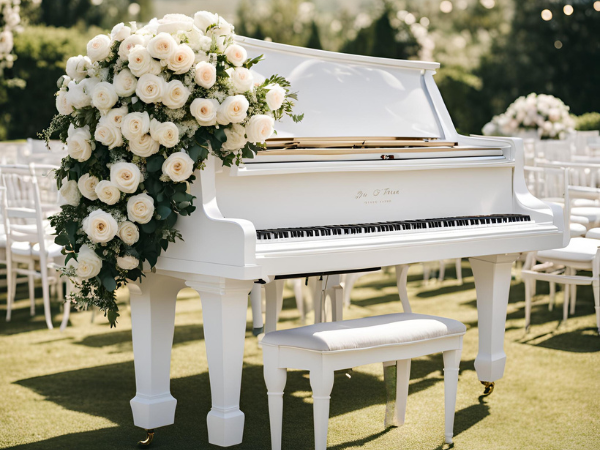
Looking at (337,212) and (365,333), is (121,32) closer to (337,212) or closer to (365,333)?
(337,212)

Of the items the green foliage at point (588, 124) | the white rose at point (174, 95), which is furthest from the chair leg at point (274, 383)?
the green foliage at point (588, 124)

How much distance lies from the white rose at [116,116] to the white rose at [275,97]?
1.83 feet

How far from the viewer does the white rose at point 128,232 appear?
3.11 meters

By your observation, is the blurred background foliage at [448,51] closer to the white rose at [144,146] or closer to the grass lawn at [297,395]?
the grass lawn at [297,395]

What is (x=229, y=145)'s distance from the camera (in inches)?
121

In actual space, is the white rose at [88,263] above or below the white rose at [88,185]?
below

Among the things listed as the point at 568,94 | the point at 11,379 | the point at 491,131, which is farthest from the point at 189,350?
the point at 568,94

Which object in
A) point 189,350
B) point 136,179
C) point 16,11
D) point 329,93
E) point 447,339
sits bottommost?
point 189,350

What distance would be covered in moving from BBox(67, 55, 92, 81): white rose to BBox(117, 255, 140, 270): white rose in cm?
75

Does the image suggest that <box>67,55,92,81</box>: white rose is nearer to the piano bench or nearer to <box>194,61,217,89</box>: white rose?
<box>194,61,217,89</box>: white rose

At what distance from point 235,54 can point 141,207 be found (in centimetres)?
69

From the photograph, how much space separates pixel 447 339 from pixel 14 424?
2006 mm

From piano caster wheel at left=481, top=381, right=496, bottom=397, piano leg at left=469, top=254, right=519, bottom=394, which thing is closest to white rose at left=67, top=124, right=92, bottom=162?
piano leg at left=469, top=254, right=519, bottom=394

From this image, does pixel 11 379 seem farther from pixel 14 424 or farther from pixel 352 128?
pixel 352 128
